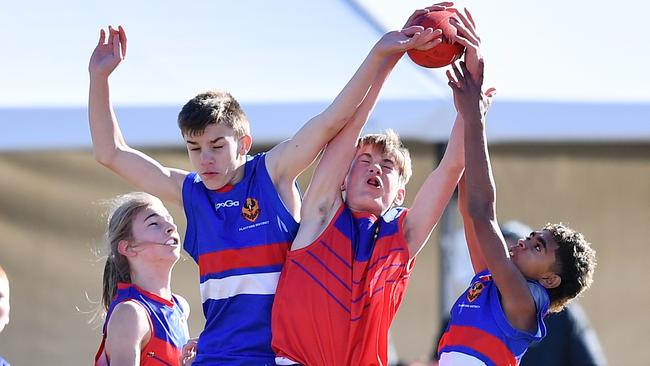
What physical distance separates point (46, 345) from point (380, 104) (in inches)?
88.1

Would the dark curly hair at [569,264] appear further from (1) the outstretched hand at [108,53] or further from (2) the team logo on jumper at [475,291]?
(1) the outstretched hand at [108,53]

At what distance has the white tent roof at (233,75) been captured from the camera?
6117 mm

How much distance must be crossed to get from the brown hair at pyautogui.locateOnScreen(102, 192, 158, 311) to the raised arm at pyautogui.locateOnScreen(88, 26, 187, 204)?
0.52m

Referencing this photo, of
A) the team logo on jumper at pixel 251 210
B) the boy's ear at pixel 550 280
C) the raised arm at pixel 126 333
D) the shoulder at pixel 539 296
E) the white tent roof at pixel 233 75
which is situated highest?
the white tent roof at pixel 233 75

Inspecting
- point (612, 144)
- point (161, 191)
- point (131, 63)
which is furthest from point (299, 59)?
point (161, 191)

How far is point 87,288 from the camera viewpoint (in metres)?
6.42

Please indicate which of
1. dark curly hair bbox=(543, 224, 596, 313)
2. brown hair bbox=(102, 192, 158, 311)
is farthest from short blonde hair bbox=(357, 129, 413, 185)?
brown hair bbox=(102, 192, 158, 311)

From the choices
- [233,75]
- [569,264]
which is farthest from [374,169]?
[233,75]

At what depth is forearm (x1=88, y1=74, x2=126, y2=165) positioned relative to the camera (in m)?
4.25

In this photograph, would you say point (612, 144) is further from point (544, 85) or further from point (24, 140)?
point (24, 140)

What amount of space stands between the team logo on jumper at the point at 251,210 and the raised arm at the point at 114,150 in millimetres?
320

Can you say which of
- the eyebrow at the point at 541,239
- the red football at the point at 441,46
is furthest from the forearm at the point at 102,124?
the eyebrow at the point at 541,239

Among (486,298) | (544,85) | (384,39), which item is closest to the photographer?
(384,39)

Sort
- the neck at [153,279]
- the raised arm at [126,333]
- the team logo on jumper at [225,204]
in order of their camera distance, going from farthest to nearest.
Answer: the neck at [153,279]
the raised arm at [126,333]
the team logo on jumper at [225,204]
